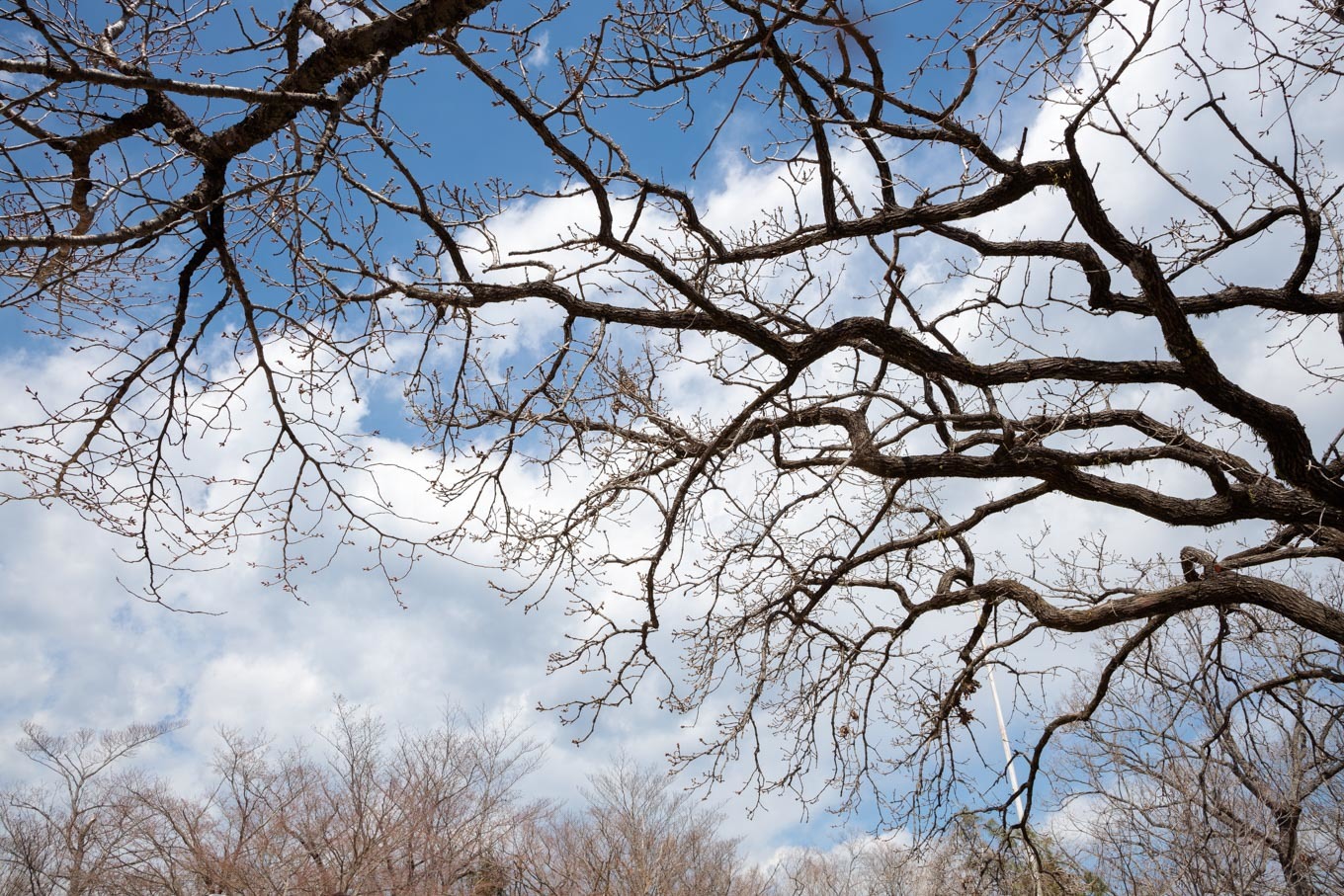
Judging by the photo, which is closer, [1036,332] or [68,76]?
[68,76]

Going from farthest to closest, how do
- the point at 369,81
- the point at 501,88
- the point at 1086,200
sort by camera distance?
the point at 1086,200
the point at 501,88
the point at 369,81

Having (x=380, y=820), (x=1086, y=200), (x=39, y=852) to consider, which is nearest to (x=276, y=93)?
(x=1086, y=200)

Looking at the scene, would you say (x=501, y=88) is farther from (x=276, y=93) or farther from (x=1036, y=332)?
(x=1036, y=332)

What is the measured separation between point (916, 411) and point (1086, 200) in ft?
5.74

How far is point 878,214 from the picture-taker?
211 inches

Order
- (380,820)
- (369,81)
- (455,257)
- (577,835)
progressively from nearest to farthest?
(369,81)
(455,257)
(380,820)
(577,835)

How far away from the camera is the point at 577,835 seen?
23.5 metres

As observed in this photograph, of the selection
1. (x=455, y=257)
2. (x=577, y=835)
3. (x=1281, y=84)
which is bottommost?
(x=577, y=835)

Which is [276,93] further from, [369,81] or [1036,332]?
[1036,332]

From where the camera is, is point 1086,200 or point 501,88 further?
point 1086,200

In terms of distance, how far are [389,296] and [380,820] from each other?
2012cm

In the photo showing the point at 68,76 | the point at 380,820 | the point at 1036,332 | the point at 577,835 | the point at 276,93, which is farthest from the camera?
the point at 577,835

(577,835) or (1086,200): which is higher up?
(1086,200)

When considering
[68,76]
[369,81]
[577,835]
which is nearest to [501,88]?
[369,81]
